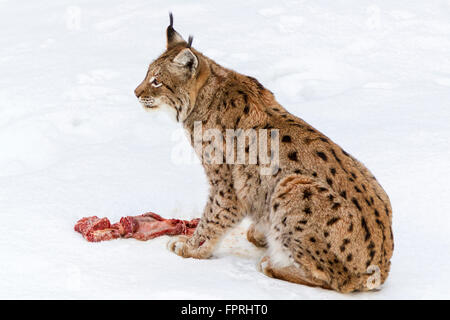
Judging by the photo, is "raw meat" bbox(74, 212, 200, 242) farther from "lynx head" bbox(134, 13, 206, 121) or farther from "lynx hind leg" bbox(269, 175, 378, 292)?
"lynx hind leg" bbox(269, 175, 378, 292)

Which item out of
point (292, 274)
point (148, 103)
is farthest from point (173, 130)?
point (292, 274)

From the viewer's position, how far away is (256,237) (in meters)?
5.66

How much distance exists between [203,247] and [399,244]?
1.62 m

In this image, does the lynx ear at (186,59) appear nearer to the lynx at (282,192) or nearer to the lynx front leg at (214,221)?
the lynx at (282,192)

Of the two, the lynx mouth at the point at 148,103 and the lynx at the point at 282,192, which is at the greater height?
the lynx mouth at the point at 148,103

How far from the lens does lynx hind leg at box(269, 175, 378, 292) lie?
4.68 metres

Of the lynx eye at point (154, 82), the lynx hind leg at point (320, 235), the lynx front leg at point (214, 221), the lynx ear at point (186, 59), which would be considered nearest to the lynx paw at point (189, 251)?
the lynx front leg at point (214, 221)

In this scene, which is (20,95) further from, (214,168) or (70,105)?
(214,168)

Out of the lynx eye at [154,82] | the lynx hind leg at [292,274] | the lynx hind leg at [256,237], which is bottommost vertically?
the lynx hind leg at [256,237]

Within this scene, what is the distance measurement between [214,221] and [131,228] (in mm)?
730

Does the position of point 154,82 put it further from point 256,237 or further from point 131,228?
point 256,237

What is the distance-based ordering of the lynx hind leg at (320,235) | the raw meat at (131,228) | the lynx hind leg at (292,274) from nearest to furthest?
the lynx hind leg at (320,235), the lynx hind leg at (292,274), the raw meat at (131,228)

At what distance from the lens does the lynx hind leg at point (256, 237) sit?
5.60m

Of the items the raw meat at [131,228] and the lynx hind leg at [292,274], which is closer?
the lynx hind leg at [292,274]
